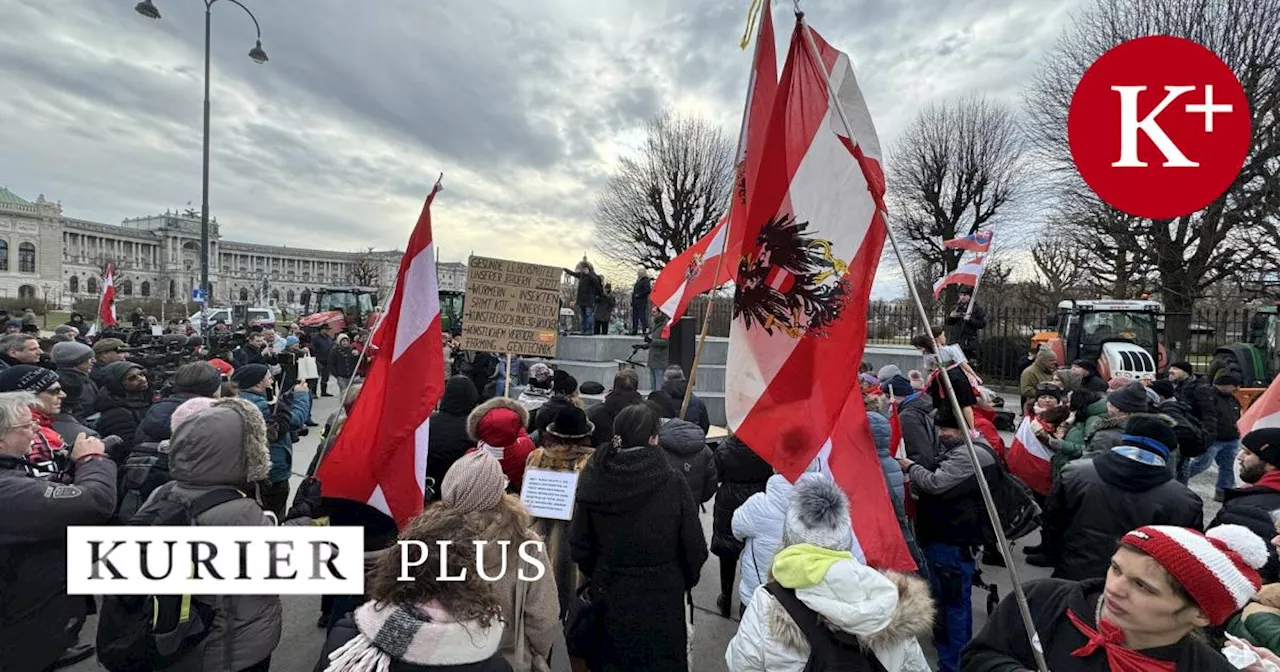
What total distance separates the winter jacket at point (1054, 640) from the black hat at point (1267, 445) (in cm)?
230

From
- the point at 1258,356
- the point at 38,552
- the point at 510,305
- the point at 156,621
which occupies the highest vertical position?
the point at 510,305

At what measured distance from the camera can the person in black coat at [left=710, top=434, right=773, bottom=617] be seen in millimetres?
4168

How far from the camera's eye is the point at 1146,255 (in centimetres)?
1873

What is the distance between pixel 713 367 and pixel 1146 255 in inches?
612

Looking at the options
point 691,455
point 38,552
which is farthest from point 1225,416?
point 38,552

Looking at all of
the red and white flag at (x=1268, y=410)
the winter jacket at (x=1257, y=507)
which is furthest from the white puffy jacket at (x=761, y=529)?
the red and white flag at (x=1268, y=410)

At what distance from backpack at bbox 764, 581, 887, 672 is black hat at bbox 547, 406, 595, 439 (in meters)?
1.74

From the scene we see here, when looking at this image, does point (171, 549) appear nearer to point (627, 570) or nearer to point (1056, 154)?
point (627, 570)

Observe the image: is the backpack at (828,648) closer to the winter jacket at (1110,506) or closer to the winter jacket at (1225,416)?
the winter jacket at (1110,506)

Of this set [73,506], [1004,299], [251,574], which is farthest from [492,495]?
[1004,299]

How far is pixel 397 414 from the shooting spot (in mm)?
3506

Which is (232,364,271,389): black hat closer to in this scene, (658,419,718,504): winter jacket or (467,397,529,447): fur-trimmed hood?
(467,397,529,447): fur-trimmed hood

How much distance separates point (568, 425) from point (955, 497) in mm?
2298

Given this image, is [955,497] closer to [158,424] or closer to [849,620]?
[849,620]
